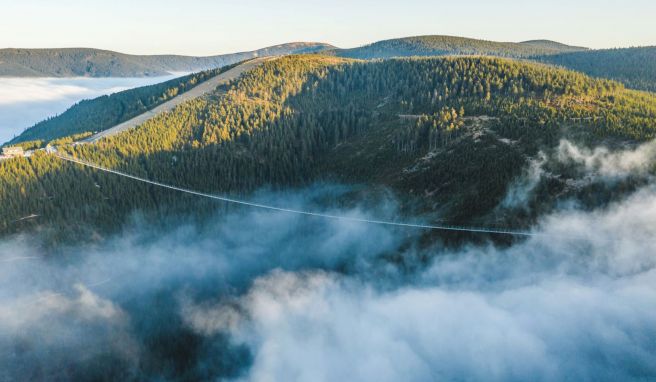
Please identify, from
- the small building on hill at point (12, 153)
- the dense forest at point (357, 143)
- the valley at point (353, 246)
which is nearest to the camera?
the valley at point (353, 246)

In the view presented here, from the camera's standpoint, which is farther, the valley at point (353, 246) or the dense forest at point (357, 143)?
the dense forest at point (357, 143)

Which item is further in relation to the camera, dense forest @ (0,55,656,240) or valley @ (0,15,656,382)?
dense forest @ (0,55,656,240)

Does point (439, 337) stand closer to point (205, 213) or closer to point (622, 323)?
point (622, 323)

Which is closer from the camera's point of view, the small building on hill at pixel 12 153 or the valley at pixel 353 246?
the valley at pixel 353 246

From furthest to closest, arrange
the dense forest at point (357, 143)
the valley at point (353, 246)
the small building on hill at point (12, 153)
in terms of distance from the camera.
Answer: the small building on hill at point (12, 153) → the dense forest at point (357, 143) → the valley at point (353, 246)

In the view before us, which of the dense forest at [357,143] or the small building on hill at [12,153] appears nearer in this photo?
the dense forest at [357,143]

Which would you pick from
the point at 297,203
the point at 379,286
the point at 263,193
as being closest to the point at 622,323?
the point at 379,286

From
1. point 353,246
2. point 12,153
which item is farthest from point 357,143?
point 12,153

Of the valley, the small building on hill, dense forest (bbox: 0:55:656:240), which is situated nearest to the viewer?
the valley
